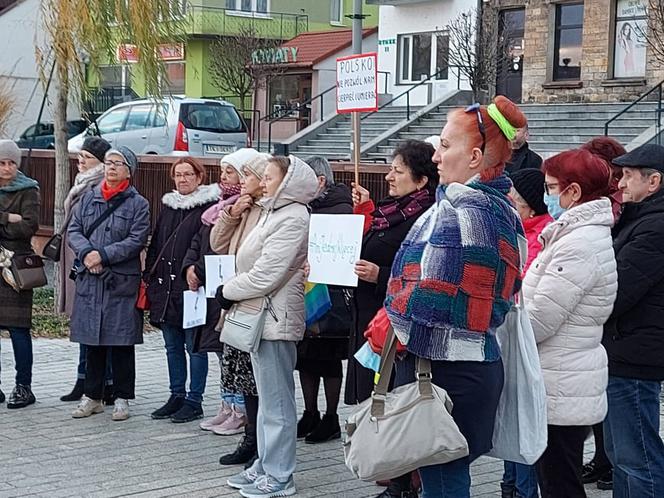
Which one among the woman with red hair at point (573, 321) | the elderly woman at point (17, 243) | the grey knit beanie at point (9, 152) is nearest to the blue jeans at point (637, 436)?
the woman with red hair at point (573, 321)

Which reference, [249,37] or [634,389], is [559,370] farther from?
[249,37]

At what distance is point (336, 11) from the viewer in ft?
155

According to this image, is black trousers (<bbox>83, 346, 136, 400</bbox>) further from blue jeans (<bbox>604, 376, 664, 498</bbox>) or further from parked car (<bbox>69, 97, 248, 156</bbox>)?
parked car (<bbox>69, 97, 248, 156</bbox>)

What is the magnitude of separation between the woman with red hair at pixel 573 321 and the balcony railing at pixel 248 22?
124 feet

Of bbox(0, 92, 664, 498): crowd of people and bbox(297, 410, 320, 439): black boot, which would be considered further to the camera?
bbox(297, 410, 320, 439): black boot

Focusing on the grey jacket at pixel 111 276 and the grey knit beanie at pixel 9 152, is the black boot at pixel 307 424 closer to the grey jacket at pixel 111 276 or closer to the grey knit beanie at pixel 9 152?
the grey jacket at pixel 111 276

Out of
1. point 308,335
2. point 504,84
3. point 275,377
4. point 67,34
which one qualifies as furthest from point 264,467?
point 504,84

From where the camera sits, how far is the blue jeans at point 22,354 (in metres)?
8.45

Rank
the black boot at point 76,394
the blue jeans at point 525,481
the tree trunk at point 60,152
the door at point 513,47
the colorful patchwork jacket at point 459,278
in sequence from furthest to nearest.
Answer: the door at point 513,47 < the tree trunk at point 60,152 < the black boot at point 76,394 < the blue jeans at point 525,481 < the colorful patchwork jacket at point 459,278

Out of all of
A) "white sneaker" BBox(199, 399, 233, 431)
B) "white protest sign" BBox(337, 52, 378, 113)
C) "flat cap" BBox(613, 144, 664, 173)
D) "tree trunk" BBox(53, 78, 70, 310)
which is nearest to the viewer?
"flat cap" BBox(613, 144, 664, 173)

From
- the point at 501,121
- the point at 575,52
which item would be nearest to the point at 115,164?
the point at 501,121

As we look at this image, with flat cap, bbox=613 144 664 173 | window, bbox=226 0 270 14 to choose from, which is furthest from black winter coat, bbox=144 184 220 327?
window, bbox=226 0 270 14

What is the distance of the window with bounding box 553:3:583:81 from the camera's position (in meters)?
29.6

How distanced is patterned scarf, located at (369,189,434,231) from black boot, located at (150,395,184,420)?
2.65 metres
